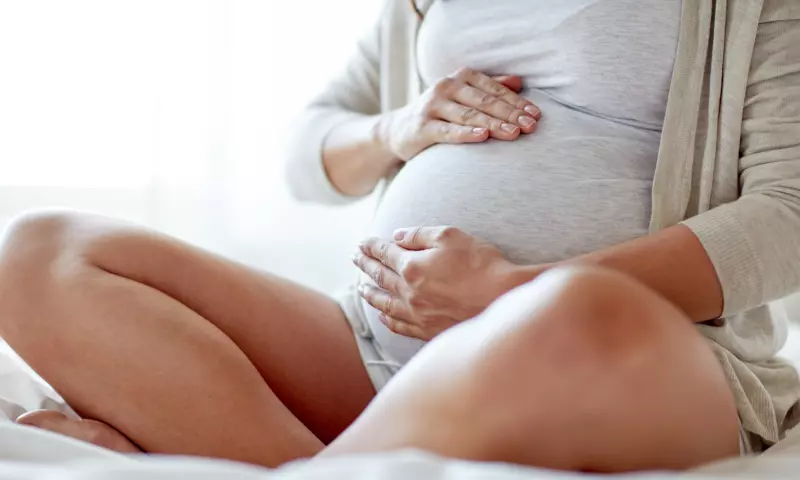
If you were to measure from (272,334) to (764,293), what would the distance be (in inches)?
17.9

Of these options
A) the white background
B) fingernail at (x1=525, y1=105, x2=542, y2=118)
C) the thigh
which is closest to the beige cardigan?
fingernail at (x1=525, y1=105, x2=542, y2=118)

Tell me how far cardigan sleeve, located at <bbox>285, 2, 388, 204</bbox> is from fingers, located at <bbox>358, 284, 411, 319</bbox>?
0.33 metres

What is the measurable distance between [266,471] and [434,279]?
1.03ft

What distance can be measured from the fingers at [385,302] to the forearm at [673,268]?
130 millimetres

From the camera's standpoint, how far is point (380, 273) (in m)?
0.87

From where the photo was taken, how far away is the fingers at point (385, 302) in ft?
2.75

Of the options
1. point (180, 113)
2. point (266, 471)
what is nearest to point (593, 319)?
point (266, 471)

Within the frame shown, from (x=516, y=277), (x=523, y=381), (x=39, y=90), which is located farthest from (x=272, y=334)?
(x=39, y=90)

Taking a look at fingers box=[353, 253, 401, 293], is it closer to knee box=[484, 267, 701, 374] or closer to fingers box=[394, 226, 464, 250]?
fingers box=[394, 226, 464, 250]

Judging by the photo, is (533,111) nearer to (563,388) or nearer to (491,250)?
(491,250)

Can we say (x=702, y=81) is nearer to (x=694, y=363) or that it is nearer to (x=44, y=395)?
(x=694, y=363)

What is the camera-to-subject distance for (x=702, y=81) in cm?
87

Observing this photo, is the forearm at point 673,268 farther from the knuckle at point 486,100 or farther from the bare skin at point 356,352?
the knuckle at point 486,100

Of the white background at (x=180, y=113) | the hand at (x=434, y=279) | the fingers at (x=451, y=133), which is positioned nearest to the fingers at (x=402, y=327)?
the hand at (x=434, y=279)
